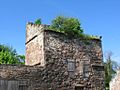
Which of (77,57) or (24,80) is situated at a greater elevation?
(77,57)

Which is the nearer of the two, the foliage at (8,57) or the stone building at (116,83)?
the stone building at (116,83)

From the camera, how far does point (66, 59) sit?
22.5m

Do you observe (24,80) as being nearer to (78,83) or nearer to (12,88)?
(12,88)

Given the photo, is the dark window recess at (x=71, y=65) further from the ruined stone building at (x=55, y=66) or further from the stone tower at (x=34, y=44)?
the stone tower at (x=34, y=44)

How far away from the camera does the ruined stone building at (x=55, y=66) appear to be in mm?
20234

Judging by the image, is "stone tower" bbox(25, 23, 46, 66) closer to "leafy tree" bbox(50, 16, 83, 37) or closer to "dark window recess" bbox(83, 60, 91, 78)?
"leafy tree" bbox(50, 16, 83, 37)

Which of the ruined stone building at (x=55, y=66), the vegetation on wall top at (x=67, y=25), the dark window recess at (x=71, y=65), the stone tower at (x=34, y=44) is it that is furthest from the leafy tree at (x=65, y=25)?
the dark window recess at (x=71, y=65)

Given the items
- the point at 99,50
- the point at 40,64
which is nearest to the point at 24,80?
the point at 40,64

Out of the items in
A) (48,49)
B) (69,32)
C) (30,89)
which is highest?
(69,32)

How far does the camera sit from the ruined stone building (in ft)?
66.4

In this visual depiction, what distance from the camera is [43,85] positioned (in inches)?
824

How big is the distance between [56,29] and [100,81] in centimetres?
589

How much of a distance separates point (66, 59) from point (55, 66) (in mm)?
1218

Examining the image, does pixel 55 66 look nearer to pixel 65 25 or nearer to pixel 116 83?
pixel 65 25
